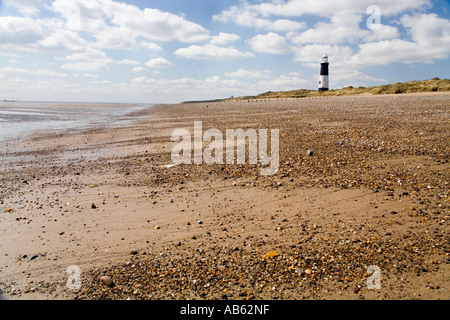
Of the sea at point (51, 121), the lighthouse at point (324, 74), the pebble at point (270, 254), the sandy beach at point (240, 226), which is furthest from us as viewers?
the lighthouse at point (324, 74)

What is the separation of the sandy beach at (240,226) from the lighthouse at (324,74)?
55.1m

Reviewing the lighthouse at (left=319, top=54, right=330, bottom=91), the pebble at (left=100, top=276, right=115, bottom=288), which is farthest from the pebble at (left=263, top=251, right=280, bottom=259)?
the lighthouse at (left=319, top=54, right=330, bottom=91)

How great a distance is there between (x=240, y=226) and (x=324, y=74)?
206ft

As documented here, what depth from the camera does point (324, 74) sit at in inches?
2400

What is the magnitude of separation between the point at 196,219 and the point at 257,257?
1.62 m

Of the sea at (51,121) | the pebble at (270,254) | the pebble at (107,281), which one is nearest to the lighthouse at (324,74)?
the sea at (51,121)

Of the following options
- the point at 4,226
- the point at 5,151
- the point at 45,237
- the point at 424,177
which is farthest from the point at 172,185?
the point at 5,151

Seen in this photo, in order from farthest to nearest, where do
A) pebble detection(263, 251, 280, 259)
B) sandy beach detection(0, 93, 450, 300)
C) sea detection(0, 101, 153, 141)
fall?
sea detection(0, 101, 153, 141) < pebble detection(263, 251, 280, 259) < sandy beach detection(0, 93, 450, 300)

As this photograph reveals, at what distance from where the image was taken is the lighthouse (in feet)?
198

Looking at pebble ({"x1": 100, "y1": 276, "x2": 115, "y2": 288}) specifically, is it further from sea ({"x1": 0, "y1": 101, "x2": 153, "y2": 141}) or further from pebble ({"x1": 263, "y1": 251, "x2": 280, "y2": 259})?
sea ({"x1": 0, "y1": 101, "x2": 153, "y2": 141})

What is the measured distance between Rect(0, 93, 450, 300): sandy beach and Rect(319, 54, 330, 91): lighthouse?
55.1m

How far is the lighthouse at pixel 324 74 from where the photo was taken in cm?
6050

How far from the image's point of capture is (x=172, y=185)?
7.04 m

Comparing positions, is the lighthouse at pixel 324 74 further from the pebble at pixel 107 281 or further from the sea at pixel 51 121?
the pebble at pixel 107 281
